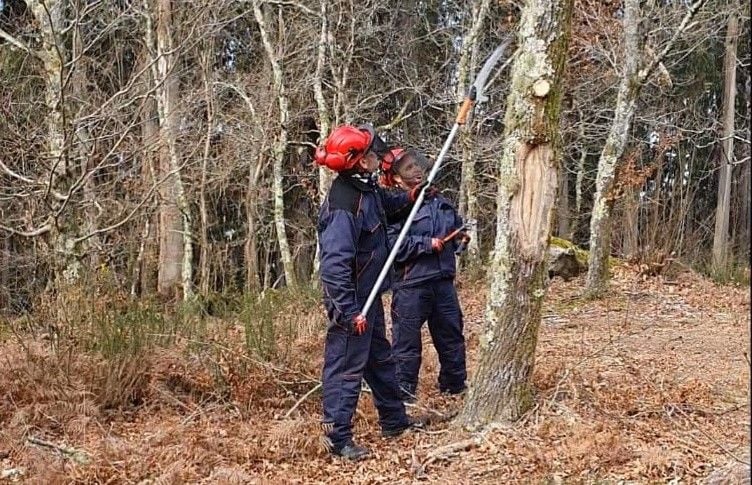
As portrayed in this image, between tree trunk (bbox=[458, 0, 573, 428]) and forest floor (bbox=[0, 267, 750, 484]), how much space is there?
274 mm

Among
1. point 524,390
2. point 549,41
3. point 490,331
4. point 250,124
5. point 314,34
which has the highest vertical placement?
point 314,34

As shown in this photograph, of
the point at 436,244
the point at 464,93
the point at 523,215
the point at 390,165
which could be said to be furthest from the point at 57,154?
the point at 464,93

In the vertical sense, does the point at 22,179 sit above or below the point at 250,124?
below

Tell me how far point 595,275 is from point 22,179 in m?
Answer: 7.33

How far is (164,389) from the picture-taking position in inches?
219

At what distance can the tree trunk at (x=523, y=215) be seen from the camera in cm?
428

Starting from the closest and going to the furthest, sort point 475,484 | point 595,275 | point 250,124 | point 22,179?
1. point 475,484
2. point 22,179
3. point 595,275
4. point 250,124

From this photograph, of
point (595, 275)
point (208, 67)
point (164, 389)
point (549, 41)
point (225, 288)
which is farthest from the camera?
point (208, 67)

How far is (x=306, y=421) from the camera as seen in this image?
4.92 metres

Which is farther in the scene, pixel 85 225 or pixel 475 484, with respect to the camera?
pixel 85 225

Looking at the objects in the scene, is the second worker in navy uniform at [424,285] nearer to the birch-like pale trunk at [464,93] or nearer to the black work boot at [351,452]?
the black work boot at [351,452]

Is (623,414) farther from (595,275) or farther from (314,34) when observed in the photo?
(314,34)

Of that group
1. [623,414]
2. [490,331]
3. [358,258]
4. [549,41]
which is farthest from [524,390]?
[549,41]

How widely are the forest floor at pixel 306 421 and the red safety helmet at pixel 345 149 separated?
170 cm
